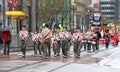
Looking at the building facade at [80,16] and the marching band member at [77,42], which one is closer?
the marching band member at [77,42]

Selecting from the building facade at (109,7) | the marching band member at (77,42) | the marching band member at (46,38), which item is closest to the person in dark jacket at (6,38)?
the marching band member at (46,38)

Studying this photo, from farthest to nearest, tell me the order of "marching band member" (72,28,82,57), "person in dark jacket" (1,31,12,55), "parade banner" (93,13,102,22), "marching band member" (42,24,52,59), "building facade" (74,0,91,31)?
"building facade" (74,0,91,31) < "parade banner" (93,13,102,22) < "marching band member" (72,28,82,57) < "person in dark jacket" (1,31,12,55) < "marching band member" (42,24,52,59)

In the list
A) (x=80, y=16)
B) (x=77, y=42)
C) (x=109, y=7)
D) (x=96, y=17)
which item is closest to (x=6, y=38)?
(x=77, y=42)

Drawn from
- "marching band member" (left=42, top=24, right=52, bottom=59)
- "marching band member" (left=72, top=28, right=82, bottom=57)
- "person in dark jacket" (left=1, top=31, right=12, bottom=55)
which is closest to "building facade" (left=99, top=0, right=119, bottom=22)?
"marching band member" (left=72, top=28, right=82, bottom=57)

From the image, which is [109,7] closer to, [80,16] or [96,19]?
[80,16]

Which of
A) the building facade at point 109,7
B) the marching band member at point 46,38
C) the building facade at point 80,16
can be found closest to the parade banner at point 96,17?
the marching band member at point 46,38

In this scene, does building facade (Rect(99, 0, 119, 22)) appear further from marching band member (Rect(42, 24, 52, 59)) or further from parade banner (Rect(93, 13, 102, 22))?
marching band member (Rect(42, 24, 52, 59))

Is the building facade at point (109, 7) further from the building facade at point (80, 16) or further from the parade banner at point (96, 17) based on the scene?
the parade banner at point (96, 17)

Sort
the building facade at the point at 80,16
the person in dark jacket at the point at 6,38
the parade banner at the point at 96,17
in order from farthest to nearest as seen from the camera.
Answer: the building facade at the point at 80,16 → the parade banner at the point at 96,17 → the person in dark jacket at the point at 6,38

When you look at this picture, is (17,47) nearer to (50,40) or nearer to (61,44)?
(61,44)

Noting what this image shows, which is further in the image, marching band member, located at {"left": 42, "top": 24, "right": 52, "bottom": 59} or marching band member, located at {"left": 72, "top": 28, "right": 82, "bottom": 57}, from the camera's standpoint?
marching band member, located at {"left": 72, "top": 28, "right": 82, "bottom": 57}

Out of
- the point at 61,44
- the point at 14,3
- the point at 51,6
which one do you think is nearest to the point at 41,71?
the point at 61,44

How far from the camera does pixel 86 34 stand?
3428cm

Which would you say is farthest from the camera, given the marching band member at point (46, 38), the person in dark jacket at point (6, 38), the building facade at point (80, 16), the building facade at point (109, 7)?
the building facade at point (109, 7)
